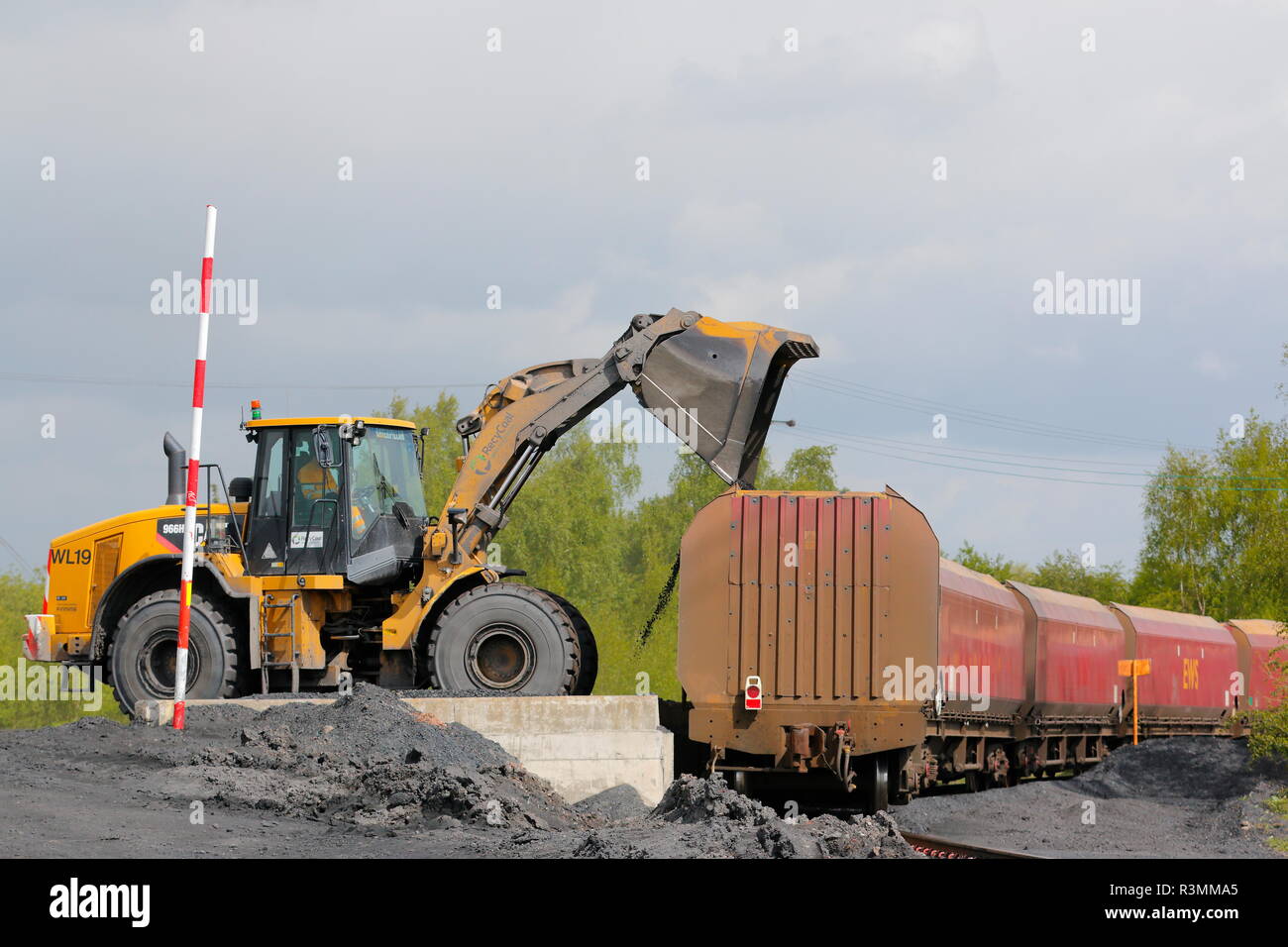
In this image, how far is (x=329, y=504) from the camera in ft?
54.7

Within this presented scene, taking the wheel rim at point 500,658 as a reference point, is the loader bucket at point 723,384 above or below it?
above

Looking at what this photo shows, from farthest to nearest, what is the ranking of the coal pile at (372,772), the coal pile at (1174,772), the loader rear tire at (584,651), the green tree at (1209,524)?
the green tree at (1209,524) → the coal pile at (1174,772) → the loader rear tire at (584,651) → the coal pile at (372,772)

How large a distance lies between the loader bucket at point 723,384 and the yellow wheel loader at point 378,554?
0.07ft

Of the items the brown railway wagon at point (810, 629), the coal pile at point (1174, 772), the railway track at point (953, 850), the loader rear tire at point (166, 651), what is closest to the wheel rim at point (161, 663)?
the loader rear tire at point (166, 651)

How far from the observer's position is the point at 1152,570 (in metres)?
58.3

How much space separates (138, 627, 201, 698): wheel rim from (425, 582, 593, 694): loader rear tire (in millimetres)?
2598

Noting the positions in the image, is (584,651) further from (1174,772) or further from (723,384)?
(1174,772)

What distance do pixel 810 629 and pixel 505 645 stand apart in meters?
3.14

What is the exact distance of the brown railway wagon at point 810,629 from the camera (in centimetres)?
1535

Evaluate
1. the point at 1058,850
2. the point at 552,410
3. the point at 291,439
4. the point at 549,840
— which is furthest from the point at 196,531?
the point at 1058,850

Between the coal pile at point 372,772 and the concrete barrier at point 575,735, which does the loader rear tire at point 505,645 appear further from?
the coal pile at point 372,772
